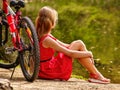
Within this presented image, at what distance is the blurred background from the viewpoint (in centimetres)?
1082

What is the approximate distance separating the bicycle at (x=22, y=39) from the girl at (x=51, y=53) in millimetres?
326

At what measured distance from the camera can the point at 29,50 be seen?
701cm

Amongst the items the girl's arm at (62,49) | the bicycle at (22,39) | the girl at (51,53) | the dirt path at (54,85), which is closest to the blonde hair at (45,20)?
the girl at (51,53)

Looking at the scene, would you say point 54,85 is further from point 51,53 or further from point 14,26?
point 14,26

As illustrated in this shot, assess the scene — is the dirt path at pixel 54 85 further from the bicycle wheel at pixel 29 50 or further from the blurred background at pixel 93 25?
the blurred background at pixel 93 25

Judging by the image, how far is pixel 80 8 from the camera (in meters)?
14.4

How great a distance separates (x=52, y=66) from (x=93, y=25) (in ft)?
19.4

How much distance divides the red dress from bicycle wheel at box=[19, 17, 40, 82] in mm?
325

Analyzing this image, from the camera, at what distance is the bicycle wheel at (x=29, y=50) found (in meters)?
6.80

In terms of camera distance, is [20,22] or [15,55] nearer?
[20,22]

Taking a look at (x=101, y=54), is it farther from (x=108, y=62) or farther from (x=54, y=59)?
(x=54, y=59)

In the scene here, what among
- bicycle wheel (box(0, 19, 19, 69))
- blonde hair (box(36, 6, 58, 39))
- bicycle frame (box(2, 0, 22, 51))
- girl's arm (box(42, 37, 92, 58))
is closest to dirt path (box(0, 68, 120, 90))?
bicycle wheel (box(0, 19, 19, 69))

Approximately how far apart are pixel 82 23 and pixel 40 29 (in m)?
6.08

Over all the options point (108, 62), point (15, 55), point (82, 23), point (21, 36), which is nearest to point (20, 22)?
point (21, 36)
